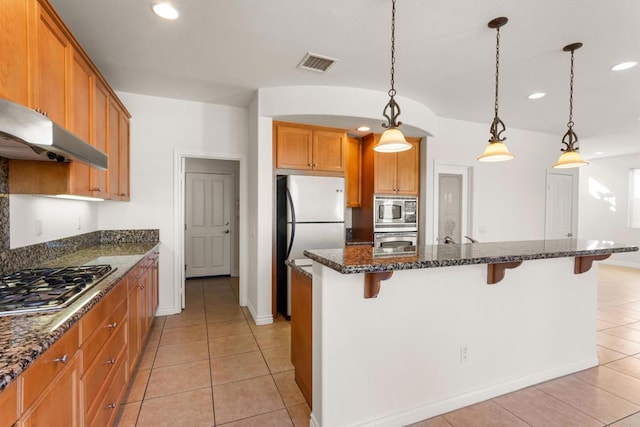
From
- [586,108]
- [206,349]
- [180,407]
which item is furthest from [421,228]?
[180,407]

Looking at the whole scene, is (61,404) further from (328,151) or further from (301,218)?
(328,151)

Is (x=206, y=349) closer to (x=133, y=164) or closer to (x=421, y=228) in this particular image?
(x=133, y=164)

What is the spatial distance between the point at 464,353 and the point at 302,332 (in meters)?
1.10

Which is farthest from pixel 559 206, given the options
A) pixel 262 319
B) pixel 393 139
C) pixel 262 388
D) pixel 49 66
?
pixel 49 66

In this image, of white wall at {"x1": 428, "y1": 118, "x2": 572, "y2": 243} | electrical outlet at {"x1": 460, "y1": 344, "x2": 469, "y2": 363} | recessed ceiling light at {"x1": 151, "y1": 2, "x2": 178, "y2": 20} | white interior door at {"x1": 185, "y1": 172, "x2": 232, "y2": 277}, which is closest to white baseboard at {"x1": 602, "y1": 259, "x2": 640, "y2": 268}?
white wall at {"x1": 428, "y1": 118, "x2": 572, "y2": 243}

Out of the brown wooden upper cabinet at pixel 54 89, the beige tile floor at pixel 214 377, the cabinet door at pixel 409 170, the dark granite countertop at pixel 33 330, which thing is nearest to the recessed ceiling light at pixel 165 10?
the brown wooden upper cabinet at pixel 54 89

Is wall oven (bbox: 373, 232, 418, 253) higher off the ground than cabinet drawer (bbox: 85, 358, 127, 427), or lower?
higher

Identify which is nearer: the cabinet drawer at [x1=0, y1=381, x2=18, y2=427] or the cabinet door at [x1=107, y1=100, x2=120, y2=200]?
the cabinet drawer at [x1=0, y1=381, x2=18, y2=427]

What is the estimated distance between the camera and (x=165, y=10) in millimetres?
2055

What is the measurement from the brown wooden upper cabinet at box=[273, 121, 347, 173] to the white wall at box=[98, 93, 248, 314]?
33.0 inches

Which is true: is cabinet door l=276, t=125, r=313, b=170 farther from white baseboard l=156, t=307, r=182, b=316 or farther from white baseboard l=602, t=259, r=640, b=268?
white baseboard l=602, t=259, r=640, b=268

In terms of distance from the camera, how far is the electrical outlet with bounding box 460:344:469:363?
2.04 metres

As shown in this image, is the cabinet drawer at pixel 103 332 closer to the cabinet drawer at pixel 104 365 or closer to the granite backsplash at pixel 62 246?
the cabinet drawer at pixel 104 365

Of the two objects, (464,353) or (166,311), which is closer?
(464,353)
